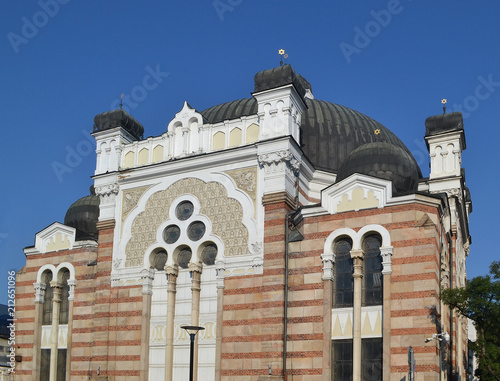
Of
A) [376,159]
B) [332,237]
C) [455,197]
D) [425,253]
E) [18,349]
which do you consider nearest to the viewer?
[425,253]

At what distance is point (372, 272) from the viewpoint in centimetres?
2436

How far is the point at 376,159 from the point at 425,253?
16.2 ft

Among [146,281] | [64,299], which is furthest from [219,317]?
[64,299]

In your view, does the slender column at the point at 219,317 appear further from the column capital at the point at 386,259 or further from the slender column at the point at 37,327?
the slender column at the point at 37,327

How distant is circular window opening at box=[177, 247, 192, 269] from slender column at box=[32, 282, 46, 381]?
7.86m

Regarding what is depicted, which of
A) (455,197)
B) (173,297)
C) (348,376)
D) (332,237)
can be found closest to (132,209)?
(173,297)

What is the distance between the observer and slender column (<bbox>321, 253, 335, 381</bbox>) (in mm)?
23984

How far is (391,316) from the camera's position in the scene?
23328 millimetres

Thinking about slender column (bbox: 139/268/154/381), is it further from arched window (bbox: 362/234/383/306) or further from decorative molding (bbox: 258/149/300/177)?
arched window (bbox: 362/234/383/306)

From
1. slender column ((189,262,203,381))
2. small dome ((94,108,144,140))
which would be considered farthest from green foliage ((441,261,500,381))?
small dome ((94,108,144,140))

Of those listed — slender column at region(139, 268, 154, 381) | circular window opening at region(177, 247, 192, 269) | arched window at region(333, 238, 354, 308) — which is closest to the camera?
arched window at region(333, 238, 354, 308)

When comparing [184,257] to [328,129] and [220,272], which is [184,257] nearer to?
[220,272]

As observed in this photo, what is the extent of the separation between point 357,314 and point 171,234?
9.00 meters

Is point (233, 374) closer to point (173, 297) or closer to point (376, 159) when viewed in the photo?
point (173, 297)
